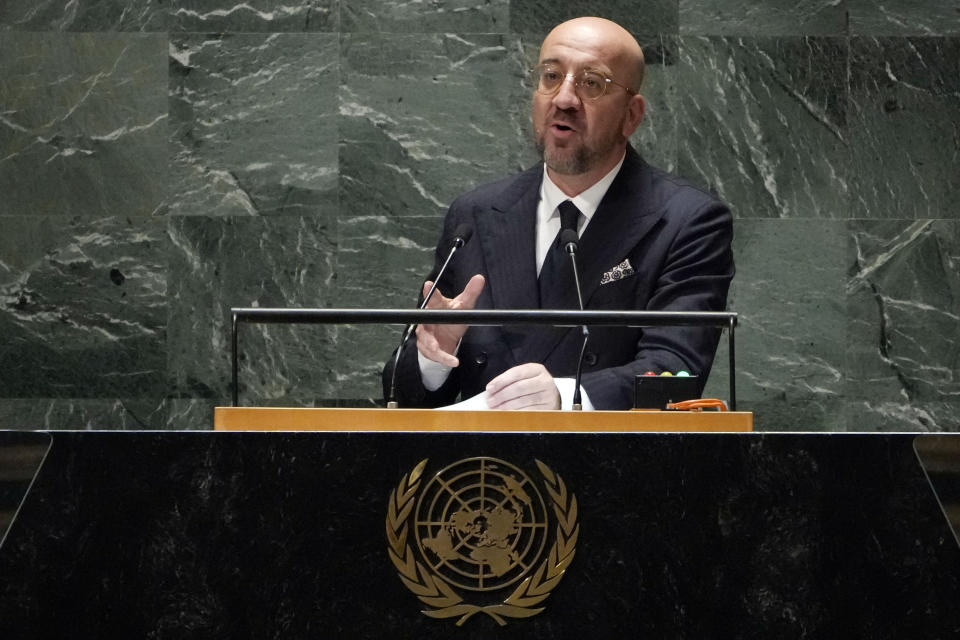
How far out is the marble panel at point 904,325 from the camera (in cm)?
460

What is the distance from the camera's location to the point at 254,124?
15.1 ft

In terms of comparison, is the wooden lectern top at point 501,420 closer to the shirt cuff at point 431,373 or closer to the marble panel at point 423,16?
the shirt cuff at point 431,373

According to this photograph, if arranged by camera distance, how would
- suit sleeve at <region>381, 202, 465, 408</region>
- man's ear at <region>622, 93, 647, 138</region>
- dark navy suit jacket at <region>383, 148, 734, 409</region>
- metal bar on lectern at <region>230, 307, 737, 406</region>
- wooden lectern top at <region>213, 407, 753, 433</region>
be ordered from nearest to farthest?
wooden lectern top at <region>213, 407, 753, 433</region> → metal bar on lectern at <region>230, 307, 737, 406</region> → suit sleeve at <region>381, 202, 465, 408</region> → dark navy suit jacket at <region>383, 148, 734, 409</region> → man's ear at <region>622, 93, 647, 138</region>

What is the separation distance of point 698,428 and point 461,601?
48cm

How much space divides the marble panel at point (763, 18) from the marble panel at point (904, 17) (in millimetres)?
64

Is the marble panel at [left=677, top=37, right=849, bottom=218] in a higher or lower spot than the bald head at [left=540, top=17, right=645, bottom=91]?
higher

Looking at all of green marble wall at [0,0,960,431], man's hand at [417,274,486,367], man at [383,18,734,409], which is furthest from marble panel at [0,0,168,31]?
man's hand at [417,274,486,367]

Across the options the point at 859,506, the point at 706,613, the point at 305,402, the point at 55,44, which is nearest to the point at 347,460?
the point at 706,613

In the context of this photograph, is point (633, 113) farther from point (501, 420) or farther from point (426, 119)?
point (501, 420)

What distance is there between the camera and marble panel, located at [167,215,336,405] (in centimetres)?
458

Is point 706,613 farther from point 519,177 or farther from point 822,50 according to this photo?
point 822,50

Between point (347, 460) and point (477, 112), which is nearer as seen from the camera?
point (347, 460)

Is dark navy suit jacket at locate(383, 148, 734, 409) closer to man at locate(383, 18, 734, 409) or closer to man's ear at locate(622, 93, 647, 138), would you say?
man at locate(383, 18, 734, 409)

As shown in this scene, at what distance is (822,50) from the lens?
4629mm
